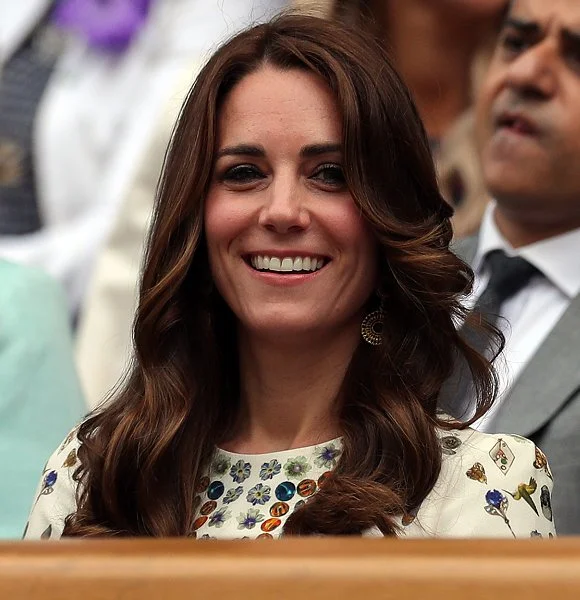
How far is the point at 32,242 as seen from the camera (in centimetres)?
362

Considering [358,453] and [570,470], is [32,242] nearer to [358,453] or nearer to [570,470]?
[570,470]

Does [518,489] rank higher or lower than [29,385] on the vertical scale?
higher

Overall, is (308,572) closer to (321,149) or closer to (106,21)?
(321,149)

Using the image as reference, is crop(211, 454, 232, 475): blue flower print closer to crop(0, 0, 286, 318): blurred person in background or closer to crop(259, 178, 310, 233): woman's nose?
crop(259, 178, 310, 233): woman's nose

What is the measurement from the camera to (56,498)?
5.92 ft

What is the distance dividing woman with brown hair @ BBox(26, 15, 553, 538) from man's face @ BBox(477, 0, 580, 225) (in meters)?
0.84

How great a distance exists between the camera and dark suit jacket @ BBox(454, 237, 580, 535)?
6.88 ft

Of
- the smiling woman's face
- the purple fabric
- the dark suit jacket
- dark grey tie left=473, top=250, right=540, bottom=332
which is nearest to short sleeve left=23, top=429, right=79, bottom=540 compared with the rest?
the smiling woman's face

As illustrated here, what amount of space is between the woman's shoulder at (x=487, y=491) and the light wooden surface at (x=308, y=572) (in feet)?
1.98

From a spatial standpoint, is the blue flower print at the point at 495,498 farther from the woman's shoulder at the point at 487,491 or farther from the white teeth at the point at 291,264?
the white teeth at the point at 291,264

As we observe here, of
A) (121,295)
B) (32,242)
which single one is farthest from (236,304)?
(32,242)

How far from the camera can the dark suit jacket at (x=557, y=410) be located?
210cm

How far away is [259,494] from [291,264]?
10.5 inches

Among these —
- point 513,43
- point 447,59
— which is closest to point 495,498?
point 513,43
